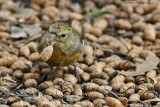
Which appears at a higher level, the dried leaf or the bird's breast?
the dried leaf

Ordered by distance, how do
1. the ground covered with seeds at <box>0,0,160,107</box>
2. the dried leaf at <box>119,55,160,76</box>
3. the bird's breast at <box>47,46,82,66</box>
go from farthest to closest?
the dried leaf at <box>119,55,160,76</box>, the bird's breast at <box>47,46,82,66</box>, the ground covered with seeds at <box>0,0,160,107</box>

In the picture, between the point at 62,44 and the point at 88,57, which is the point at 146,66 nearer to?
the point at 88,57

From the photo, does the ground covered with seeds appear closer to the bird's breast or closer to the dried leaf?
the dried leaf

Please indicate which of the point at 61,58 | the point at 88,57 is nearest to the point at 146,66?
the point at 88,57

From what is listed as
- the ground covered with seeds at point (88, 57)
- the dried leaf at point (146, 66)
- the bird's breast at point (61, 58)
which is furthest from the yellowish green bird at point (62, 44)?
the dried leaf at point (146, 66)

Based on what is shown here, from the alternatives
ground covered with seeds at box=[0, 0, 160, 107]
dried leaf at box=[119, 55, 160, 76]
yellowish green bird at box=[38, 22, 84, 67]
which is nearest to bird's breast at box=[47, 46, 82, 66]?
yellowish green bird at box=[38, 22, 84, 67]

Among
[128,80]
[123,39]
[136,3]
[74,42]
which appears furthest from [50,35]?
[136,3]

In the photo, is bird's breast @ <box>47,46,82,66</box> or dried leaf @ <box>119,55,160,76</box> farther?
dried leaf @ <box>119,55,160,76</box>
